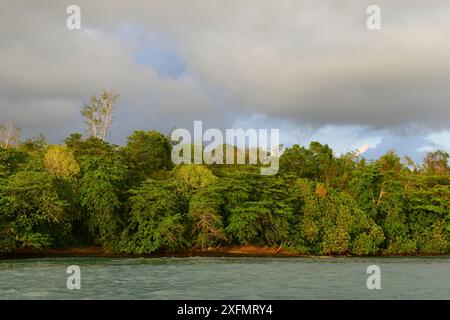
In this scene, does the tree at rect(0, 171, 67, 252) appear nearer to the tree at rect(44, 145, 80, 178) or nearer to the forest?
the forest

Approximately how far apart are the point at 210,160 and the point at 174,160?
14.8 feet

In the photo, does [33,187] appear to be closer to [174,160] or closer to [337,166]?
[174,160]

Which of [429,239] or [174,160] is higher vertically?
[174,160]

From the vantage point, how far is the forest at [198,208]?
37.0 m

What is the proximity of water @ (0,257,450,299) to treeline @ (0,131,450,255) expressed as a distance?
605 centimetres

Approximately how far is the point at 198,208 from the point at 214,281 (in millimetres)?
16842

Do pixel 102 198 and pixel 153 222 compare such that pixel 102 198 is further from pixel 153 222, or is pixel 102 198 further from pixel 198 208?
pixel 198 208

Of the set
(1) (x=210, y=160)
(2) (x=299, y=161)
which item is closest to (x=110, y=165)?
(1) (x=210, y=160)

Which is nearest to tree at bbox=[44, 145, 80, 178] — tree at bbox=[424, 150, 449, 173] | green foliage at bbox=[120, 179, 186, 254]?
green foliage at bbox=[120, 179, 186, 254]

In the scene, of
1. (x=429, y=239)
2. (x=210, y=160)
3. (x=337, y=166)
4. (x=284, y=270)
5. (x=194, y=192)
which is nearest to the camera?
(x=284, y=270)

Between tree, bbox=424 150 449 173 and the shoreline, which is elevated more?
tree, bbox=424 150 449 173

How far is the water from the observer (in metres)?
20.0

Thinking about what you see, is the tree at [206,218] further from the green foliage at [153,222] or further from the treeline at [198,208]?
the green foliage at [153,222]

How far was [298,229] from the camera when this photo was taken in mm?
44156
